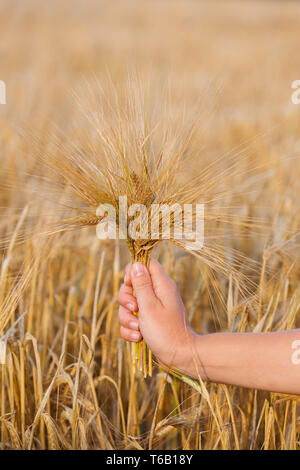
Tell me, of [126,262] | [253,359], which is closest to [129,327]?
[253,359]

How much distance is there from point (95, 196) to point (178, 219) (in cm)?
11

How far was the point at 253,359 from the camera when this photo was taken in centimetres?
66

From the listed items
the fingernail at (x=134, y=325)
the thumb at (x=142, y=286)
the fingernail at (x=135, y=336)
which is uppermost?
the thumb at (x=142, y=286)

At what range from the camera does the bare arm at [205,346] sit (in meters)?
A: 0.66

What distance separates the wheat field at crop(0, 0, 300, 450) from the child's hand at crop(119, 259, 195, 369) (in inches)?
2.4

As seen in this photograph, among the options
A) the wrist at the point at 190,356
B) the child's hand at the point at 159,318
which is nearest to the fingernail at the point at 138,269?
the child's hand at the point at 159,318

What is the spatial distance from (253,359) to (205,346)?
0.20 ft

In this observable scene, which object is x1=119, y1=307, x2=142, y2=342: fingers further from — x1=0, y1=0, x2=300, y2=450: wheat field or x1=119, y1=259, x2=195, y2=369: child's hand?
x1=0, y1=0, x2=300, y2=450: wheat field

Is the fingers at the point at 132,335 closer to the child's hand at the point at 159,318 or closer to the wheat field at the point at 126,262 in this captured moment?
the child's hand at the point at 159,318

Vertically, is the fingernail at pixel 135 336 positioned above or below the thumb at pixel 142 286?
below

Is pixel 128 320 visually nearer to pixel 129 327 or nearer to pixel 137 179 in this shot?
pixel 129 327

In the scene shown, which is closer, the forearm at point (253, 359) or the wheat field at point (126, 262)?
the forearm at point (253, 359)

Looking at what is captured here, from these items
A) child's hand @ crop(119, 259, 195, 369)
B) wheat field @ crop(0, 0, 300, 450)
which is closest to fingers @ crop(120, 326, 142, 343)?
child's hand @ crop(119, 259, 195, 369)

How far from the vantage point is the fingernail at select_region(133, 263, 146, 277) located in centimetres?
67
